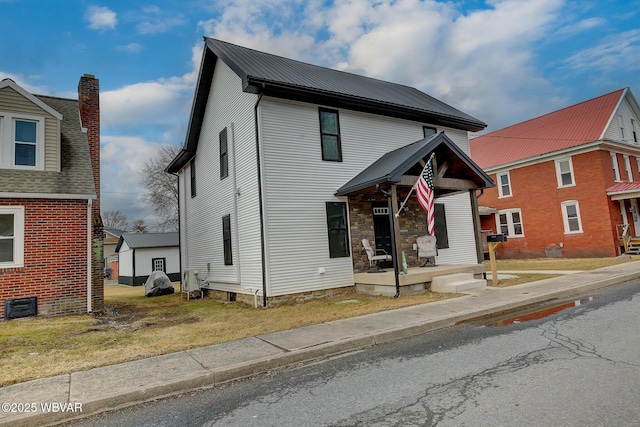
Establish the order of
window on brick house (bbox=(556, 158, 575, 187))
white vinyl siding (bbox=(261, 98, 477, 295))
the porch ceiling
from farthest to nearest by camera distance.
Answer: window on brick house (bbox=(556, 158, 575, 187)) < the porch ceiling < white vinyl siding (bbox=(261, 98, 477, 295))

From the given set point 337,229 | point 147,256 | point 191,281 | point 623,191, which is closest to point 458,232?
point 337,229

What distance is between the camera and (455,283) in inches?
404

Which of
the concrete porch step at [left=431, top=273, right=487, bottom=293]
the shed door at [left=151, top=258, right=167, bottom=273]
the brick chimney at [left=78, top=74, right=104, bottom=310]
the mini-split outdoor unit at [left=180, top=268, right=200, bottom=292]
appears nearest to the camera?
the concrete porch step at [left=431, top=273, right=487, bottom=293]

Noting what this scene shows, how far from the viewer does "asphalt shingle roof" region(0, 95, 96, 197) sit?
32.9 feet

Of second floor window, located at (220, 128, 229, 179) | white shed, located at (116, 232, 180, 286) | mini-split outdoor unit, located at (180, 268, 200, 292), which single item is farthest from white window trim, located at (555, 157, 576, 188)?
white shed, located at (116, 232, 180, 286)

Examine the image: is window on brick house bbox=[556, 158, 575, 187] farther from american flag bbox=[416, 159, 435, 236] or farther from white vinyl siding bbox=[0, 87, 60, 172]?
white vinyl siding bbox=[0, 87, 60, 172]

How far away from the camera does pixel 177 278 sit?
2892 centimetres

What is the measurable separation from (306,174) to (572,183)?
17.2m

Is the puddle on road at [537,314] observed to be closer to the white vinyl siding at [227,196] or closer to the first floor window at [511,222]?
the white vinyl siding at [227,196]

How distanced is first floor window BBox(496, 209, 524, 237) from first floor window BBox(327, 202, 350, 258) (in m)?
16.4

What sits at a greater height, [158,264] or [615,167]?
[615,167]

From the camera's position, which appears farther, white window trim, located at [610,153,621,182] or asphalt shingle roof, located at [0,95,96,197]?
white window trim, located at [610,153,621,182]

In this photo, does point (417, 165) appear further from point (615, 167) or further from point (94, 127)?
point (615, 167)

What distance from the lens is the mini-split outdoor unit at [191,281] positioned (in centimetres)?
1438
